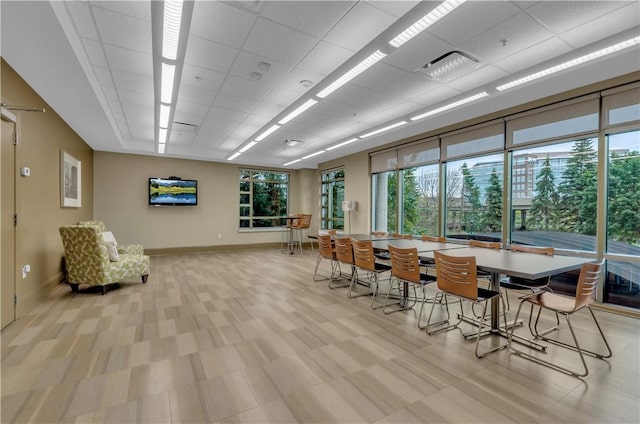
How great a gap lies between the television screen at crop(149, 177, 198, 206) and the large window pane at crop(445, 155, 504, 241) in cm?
719

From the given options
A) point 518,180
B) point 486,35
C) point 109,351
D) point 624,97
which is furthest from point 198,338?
point 624,97

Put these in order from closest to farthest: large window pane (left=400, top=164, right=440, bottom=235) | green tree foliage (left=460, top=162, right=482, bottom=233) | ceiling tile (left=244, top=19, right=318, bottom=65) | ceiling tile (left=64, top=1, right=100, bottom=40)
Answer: ceiling tile (left=64, top=1, right=100, bottom=40)
ceiling tile (left=244, top=19, right=318, bottom=65)
green tree foliage (left=460, top=162, right=482, bottom=233)
large window pane (left=400, top=164, right=440, bottom=235)

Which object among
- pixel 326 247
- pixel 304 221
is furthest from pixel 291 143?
pixel 326 247

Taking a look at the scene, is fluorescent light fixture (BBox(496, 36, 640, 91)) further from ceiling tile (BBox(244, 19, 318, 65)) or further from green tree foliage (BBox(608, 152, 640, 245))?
ceiling tile (BBox(244, 19, 318, 65))

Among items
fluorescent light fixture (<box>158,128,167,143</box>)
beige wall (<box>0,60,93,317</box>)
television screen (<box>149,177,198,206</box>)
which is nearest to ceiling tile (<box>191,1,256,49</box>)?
beige wall (<box>0,60,93,317</box>)

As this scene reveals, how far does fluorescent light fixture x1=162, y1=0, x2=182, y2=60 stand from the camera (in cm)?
227

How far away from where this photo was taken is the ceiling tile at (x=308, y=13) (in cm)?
244

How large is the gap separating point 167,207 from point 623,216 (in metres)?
9.85

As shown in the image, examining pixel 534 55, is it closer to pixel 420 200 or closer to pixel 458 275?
pixel 458 275

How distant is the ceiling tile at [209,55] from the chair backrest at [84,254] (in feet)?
9.82

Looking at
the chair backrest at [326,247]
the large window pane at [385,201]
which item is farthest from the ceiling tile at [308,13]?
the large window pane at [385,201]

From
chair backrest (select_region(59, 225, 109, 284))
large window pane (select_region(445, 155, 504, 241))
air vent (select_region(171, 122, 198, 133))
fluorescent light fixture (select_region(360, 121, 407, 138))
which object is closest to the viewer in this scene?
chair backrest (select_region(59, 225, 109, 284))

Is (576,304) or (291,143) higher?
(291,143)

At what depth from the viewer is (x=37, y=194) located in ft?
12.9
